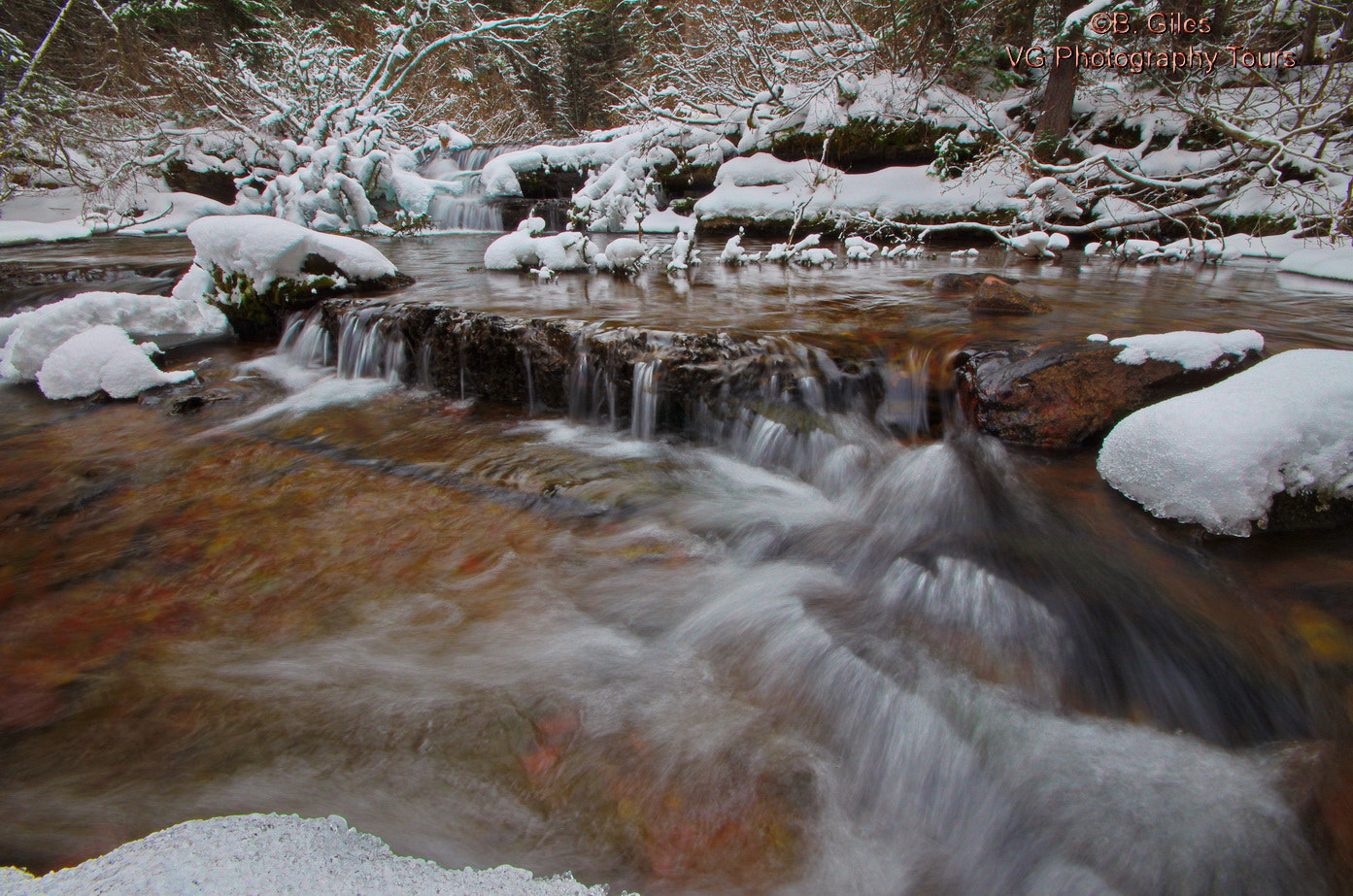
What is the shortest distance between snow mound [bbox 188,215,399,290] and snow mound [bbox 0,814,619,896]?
208 inches

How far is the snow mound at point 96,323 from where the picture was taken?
471 cm

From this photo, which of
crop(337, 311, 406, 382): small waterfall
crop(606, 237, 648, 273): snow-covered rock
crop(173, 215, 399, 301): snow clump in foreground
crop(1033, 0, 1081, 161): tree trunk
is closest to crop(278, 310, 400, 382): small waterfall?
crop(337, 311, 406, 382): small waterfall

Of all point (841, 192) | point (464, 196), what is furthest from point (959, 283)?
point (464, 196)

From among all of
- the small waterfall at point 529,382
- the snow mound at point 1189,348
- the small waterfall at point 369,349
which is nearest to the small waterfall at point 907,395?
the snow mound at point 1189,348

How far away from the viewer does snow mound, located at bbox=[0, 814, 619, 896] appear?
1.20m

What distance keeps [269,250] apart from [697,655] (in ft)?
17.9

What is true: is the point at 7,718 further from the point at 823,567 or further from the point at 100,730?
the point at 823,567

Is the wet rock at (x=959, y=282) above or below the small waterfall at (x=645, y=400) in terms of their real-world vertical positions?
above

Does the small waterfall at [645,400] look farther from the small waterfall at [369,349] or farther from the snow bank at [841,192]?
the snow bank at [841,192]

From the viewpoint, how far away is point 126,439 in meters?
3.76

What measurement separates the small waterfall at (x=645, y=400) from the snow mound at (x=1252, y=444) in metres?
2.41

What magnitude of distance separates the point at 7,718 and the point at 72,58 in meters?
18.8

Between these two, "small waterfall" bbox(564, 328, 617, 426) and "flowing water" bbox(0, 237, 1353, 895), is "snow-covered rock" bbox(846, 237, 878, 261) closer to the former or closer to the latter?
"flowing water" bbox(0, 237, 1353, 895)

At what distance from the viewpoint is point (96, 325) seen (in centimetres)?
498
